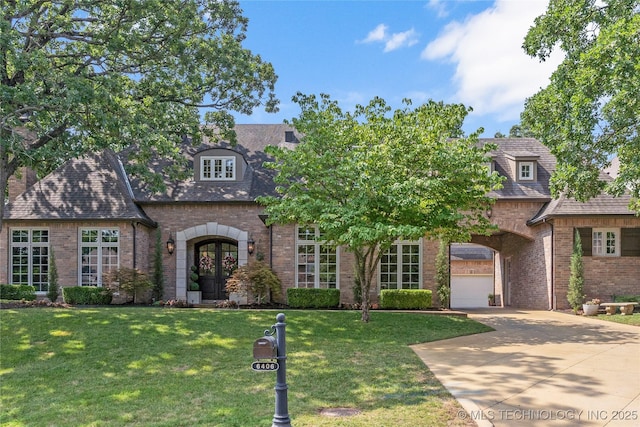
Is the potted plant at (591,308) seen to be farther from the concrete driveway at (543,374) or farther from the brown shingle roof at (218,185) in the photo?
the brown shingle roof at (218,185)

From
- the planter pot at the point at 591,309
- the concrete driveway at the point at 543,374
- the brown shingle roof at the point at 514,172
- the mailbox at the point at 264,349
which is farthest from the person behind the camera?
the brown shingle roof at the point at 514,172

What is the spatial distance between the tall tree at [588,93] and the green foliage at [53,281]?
16412 millimetres

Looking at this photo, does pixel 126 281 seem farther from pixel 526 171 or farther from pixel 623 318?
pixel 623 318

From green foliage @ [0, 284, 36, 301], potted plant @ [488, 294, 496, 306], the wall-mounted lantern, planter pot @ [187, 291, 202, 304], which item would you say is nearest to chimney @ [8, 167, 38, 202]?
green foliage @ [0, 284, 36, 301]

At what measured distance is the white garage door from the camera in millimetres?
28828

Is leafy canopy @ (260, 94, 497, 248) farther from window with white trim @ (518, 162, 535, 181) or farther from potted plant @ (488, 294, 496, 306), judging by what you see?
potted plant @ (488, 294, 496, 306)

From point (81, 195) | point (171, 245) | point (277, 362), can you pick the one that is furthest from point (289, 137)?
point (277, 362)

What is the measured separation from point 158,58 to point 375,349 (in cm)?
1045

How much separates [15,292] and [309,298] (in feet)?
33.7

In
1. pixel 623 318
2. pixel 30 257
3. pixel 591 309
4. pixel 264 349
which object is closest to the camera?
pixel 264 349

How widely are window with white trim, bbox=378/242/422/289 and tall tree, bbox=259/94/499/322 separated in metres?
4.97

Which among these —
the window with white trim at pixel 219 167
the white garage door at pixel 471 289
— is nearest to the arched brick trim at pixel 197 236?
the window with white trim at pixel 219 167

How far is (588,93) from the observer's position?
11.3m

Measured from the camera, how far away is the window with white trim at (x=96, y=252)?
59.0 feet
